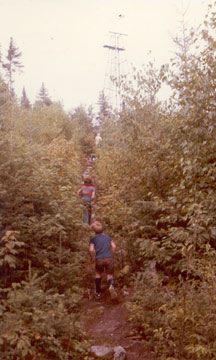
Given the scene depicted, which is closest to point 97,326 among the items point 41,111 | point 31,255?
point 31,255

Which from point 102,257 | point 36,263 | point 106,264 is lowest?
point 106,264

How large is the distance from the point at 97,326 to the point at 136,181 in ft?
13.3

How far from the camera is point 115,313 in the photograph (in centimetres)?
705

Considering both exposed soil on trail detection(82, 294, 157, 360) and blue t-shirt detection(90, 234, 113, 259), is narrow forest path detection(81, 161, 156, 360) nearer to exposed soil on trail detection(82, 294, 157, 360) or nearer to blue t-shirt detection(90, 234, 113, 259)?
exposed soil on trail detection(82, 294, 157, 360)

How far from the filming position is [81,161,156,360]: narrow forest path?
5.79 metres

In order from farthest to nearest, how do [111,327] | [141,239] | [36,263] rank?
[141,239]
[36,263]
[111,327]

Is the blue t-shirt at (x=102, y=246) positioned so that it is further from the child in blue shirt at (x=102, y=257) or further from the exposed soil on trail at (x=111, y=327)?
the exposed soil on trail at (x=111, y=327)

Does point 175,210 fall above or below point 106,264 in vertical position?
above

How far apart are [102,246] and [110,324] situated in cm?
169

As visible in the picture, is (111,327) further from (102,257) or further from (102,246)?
(102,246)

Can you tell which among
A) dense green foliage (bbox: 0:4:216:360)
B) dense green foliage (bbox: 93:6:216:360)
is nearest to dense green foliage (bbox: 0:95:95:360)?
dense green foliage (bbox: 0:4:216:360)

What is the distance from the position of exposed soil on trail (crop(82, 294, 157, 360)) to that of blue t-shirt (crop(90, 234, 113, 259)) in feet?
2.75

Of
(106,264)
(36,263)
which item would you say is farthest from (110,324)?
(36,263)

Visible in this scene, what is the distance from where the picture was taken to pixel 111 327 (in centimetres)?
654
